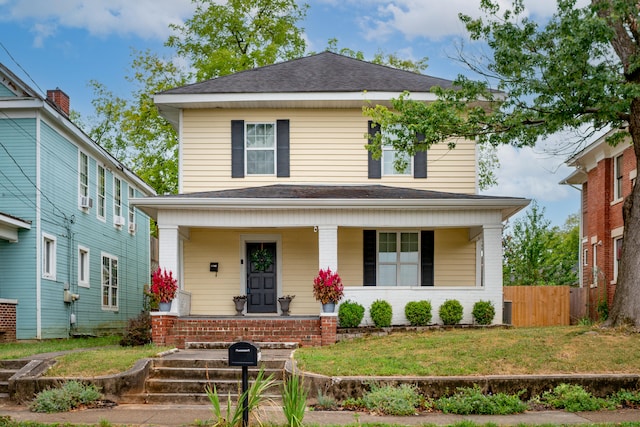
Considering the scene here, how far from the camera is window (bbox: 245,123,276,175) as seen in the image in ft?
63.6

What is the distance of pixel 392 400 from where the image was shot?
413 inches

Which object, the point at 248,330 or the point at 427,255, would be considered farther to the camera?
the point at 427,255

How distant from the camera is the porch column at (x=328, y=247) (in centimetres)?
1697

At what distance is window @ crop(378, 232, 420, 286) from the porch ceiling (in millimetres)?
1908

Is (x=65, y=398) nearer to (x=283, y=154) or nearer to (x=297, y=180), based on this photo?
(x=297, y=180)

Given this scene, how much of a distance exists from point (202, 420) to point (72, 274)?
13.6 metres

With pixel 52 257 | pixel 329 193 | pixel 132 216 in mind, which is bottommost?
pixel 52 257

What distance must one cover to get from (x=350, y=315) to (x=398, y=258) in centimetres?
305

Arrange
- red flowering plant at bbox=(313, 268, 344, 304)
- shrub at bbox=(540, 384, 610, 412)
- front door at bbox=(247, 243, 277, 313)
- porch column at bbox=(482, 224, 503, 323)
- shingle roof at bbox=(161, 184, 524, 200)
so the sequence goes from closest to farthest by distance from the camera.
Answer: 1. shrub at bbox=(540, 384, 610, 412)
2. red flowering plant at bbox=(313, 268, 344, 304)
3. porch column at bbox=(482, 224, 503, 323)
4. shingle roof at bbox=(161, 184, 524, 200)
5. front door at bbox=(247, 243, 277, 313)

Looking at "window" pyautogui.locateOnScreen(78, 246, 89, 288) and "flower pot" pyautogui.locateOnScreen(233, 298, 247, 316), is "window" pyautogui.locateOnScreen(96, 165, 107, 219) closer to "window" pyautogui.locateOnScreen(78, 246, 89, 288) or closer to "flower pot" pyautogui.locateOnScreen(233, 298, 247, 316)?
"window" pyautogui.locateOnScreen(78, 246, 89, 288)

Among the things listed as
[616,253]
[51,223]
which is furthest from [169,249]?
[616,253]

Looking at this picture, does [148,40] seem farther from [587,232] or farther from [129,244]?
[587,232]

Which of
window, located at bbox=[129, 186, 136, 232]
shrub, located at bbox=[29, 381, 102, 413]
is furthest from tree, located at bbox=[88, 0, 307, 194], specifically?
shrub, located at bbox=[29, 381, 102, 413]

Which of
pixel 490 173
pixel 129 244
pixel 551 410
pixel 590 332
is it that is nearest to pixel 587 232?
pixel 490 173
